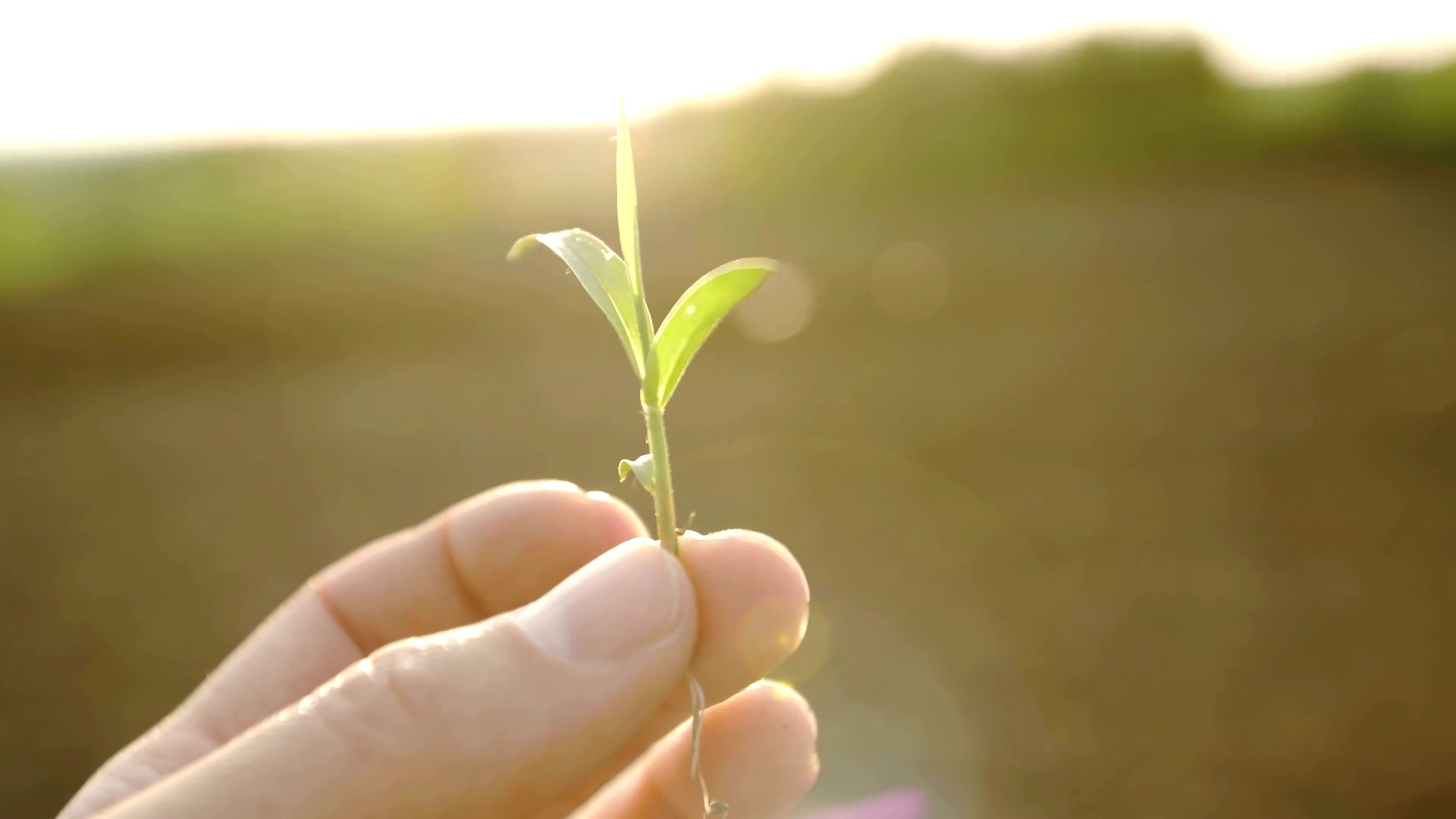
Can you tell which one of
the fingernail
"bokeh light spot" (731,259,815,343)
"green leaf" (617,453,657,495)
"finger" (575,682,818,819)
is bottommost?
"bokeh light spot" (731,259,815,343)

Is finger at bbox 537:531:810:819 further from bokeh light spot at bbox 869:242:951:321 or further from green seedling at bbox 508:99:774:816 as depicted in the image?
bokeh light spot at bbox 869:242:951:321


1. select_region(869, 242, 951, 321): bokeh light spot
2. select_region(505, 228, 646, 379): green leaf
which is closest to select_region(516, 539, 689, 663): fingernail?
select_region(505, 228, 646, 379): green leaf

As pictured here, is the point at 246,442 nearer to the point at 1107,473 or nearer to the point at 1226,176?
the point at 1107,473

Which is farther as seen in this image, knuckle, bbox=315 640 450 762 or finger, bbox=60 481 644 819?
finger, bbox=60 481 644 819

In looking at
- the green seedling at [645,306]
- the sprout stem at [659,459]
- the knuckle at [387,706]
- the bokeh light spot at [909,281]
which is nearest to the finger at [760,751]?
the green seedling at [645,306]

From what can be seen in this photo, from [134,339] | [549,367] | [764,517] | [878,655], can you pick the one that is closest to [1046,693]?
[878,655]

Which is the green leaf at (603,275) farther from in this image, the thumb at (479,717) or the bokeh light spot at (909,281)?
the bokeh light spot at (909,281)

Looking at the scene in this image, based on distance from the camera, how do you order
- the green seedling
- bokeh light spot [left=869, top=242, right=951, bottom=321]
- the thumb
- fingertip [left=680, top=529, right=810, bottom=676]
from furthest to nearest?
bokeh light spot [left=869, top=242, right=951, bottom=321]
fingertip [left=680, top=529, right=810, bottom=676]
the green seedling
the thumb
